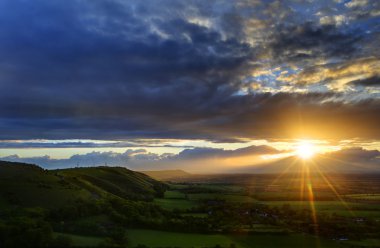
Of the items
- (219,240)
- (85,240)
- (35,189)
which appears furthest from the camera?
(35,189)

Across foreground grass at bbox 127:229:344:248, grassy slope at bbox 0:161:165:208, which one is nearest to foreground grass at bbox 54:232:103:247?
foreground grass at bbox 127:229:344:248

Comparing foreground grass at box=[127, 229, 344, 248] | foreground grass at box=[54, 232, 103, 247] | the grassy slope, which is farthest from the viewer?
the grassy slope

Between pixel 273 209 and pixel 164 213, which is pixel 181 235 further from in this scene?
pixel 273 209

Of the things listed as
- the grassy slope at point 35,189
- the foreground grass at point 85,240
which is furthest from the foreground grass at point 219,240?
the grassy slope at point 35,189

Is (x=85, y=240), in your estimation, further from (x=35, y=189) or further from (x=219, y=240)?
(x=35, y=189)

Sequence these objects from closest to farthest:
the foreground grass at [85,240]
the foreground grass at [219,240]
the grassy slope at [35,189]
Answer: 1. the foreground grass at [85,240]
2. the foreground grass at [219,240]
3. the grassy slope at [35,189]

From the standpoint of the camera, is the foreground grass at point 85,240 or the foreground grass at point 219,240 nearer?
the foreground grass at point 85,240

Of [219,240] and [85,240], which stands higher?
[85,240]

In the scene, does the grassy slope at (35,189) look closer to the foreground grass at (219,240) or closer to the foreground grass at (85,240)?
the foreground grass at (85,240)

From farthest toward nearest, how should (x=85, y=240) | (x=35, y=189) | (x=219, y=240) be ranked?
1. (x=35, y=189)
2. (x=219, y=240)
3. (x=85, y=240)

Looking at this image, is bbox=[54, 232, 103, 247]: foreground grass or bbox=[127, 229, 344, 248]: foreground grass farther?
bbox=[127, 229, 344, 248]: foreground grass

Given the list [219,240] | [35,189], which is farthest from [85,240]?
[35,189]

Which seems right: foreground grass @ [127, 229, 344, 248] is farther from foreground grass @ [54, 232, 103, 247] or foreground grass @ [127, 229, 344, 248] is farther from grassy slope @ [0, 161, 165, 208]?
grassy slope @ [0, 161, 165, 208]

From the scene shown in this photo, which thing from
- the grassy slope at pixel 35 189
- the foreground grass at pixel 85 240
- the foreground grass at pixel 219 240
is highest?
the grassy slope at pixel 35 189
